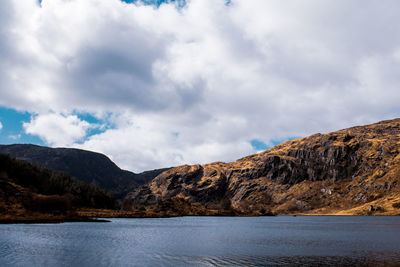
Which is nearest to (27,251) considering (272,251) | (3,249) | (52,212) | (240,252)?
(3,249)

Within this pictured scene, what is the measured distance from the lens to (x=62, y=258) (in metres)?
56.4

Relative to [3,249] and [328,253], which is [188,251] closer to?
[328,253]

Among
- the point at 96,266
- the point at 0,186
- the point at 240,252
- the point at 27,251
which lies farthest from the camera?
the point at 0,186

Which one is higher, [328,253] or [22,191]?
[22,191]

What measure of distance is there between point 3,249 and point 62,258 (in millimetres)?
16713

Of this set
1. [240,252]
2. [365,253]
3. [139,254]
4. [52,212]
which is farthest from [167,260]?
[52,212]

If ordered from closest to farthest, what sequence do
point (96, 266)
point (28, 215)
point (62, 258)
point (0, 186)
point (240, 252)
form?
1. point (96, 266)
2. point (62, 258)
3. point (240, 252)
4. point (28, 215)
5. point (0, 186)

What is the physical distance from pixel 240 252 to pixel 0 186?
176m

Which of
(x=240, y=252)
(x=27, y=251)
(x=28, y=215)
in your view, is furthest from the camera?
(x=28, y=215)

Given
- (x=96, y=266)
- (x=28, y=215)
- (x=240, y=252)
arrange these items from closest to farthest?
(x=96, y=266) < (x=240, y=252) < (x=28, y=215)

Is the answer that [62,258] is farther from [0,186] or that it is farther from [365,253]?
[0,186]

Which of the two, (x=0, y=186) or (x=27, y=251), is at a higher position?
(x=0, y=186)

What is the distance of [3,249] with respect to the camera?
209ft

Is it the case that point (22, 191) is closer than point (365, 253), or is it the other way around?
point (365, 253)
